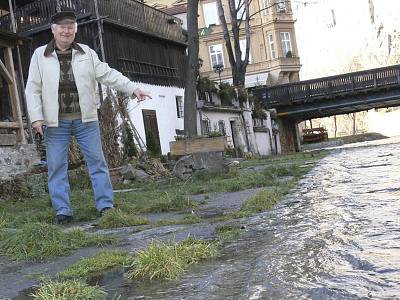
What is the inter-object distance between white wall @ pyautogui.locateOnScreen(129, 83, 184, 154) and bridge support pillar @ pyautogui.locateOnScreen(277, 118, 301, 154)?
690 inches

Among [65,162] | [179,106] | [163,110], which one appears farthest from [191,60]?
[65,162]

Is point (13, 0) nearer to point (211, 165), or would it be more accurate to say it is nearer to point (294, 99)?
point (211, 165)

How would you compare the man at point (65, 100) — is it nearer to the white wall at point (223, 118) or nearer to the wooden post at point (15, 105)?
the wooden post at point (15, 105)

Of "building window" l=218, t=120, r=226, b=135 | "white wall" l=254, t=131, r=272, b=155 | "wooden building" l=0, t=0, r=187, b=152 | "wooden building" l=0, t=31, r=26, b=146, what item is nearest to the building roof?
"wooden building" l=0, t=31, r=26, b=146

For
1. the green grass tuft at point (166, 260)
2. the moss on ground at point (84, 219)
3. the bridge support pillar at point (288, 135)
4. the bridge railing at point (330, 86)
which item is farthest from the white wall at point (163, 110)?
the bridge support pillar at point (288, 135)

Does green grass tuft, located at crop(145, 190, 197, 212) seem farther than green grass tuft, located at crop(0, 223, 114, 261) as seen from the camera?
Yes

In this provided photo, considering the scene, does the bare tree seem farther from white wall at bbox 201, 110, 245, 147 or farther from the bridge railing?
the bridge railing

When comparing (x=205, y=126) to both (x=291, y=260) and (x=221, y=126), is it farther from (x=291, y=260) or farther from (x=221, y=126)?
(x=291, y=260)

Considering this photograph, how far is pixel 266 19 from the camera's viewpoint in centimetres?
4706

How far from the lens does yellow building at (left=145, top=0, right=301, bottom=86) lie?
153ft

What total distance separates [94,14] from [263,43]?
30883 mm

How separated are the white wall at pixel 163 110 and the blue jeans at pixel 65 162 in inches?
550

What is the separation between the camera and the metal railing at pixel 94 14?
1856cm

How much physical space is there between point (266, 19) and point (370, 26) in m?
39.8
